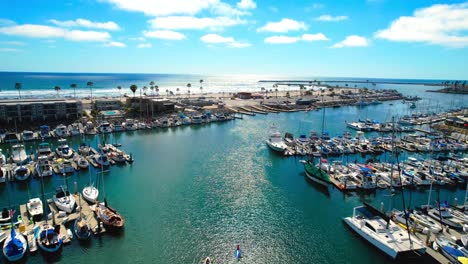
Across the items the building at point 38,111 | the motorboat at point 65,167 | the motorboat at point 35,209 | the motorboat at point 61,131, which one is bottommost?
the motorboat at point 35,209

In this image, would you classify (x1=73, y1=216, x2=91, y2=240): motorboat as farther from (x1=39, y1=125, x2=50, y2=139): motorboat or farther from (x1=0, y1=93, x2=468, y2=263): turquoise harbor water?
(x1=39, y1=125, x2=50, y2=139): motorboat

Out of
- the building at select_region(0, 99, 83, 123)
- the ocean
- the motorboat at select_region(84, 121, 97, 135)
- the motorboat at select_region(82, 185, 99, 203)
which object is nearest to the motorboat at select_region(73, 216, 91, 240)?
the ocean

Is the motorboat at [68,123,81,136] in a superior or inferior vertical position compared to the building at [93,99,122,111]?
inferior

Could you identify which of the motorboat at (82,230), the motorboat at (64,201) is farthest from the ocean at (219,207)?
the motorboat at (64,201)

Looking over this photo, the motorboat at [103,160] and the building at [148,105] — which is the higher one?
the building at [148,105]

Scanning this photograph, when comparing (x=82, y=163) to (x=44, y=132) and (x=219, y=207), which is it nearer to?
(x=219, y=207)

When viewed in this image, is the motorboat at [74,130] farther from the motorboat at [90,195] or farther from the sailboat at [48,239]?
the sailboat at [48,239]

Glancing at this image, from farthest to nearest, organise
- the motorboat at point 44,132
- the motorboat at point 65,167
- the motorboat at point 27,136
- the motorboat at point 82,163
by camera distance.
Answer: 1. the motorboat at point 44,132
2. the motorboat at point 27,136
3. the motorboat at point 82,163
4. the motorboat at point 65,167

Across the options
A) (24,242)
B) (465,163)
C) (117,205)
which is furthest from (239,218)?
(465,163)
